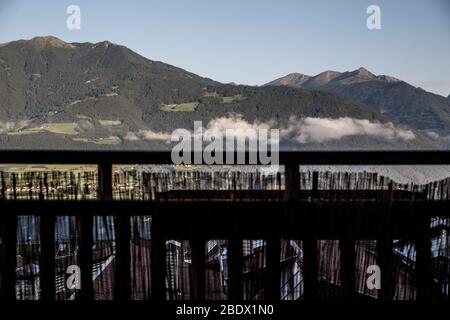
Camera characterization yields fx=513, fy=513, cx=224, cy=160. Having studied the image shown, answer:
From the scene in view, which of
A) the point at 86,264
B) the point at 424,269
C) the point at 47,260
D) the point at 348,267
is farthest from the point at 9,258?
the point at 424,269

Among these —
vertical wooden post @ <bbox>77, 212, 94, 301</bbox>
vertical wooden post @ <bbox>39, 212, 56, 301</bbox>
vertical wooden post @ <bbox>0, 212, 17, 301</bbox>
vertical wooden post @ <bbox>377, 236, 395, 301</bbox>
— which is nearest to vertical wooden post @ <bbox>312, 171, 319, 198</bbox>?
vertical wooden post @ <bbox>377, 236, 395, 301</bbox>

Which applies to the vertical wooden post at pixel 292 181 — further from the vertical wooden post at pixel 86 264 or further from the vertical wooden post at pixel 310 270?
the vertical wooden post at pixel 86 264

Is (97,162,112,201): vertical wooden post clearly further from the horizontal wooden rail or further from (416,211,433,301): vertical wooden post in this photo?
(416,211,433,301): vertical wooden post

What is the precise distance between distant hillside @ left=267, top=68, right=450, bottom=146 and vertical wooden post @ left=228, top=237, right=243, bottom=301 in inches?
3351

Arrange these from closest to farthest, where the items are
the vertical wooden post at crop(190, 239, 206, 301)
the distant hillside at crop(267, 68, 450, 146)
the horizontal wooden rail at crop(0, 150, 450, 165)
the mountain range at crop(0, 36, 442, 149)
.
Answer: the horizontal wooden rail at crop(0, 150, 450, 165) < the vertical wooden post at crop(190, 239, 206, 301) < the mountain range at crop(0, 36, 442, 149) < the distant hillside at crop(267, 68, 450, 146)

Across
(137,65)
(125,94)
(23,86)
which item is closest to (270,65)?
(137,65)

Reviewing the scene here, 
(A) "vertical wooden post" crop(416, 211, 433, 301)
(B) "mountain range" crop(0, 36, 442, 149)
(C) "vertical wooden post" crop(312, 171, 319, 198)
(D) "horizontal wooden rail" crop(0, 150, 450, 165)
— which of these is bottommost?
(A) "vertical wooden post" crop(416, 211, 433, 301)

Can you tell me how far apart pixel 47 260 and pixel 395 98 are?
400 ft

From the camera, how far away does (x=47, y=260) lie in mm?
1914

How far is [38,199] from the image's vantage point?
1854 millimetres

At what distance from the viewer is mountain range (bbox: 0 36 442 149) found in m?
78.1

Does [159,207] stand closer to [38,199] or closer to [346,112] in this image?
[38,199]

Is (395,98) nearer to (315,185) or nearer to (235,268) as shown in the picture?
(315,185)

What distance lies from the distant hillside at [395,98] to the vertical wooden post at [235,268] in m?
85.1
